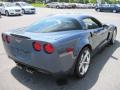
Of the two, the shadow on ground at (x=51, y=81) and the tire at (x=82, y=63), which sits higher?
the tire at (x=82, y=63)

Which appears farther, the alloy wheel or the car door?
the car door

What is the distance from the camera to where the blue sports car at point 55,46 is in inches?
142

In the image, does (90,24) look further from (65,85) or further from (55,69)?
(55,69)

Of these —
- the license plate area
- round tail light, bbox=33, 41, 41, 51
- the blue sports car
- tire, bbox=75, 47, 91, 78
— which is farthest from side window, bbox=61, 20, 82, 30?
the license plate area

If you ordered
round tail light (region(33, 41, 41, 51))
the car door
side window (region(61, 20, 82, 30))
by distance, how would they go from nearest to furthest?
round tail light (region(33, 41, 41, 51))
side window (region(61, 20, 82, 30))
the car door

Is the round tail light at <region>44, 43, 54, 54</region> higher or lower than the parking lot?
higher

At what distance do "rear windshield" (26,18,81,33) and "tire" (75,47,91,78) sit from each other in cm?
60

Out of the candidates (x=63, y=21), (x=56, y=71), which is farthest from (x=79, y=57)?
(x=63, y=21)

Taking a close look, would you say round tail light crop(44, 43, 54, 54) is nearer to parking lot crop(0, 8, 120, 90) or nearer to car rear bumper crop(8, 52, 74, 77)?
car rear bumper crop(8, 52, 74, 77)

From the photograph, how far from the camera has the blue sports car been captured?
3598 mm

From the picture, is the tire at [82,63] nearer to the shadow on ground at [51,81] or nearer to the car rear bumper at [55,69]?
the shadow on ground at [51,81]

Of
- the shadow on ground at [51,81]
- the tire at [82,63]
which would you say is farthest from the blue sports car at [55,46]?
the shadow on ground at [51,81]

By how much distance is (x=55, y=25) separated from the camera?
4480 mm

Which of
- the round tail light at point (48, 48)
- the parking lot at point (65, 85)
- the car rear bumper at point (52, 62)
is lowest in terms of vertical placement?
the parking lot at point (65, 85)
